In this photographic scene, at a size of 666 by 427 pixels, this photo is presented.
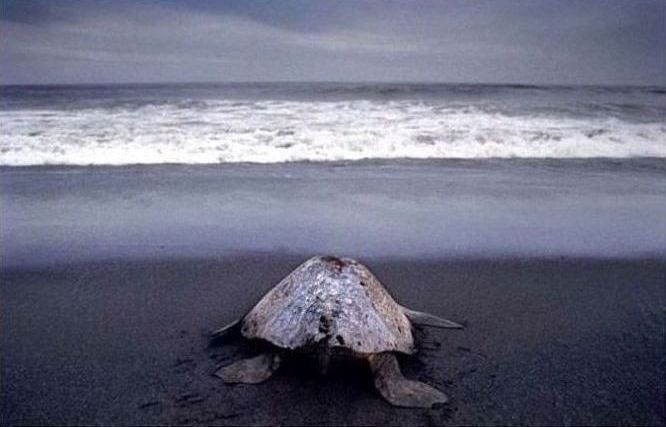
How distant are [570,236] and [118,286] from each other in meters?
3.92

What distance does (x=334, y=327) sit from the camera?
2617mm

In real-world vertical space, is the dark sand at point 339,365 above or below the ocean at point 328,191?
below

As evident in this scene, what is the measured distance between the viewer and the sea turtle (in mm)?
2582

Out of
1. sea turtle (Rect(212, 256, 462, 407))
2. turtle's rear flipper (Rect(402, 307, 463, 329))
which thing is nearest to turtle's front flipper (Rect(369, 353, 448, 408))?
sea turtle (Rect(212, 256, 462, 407))

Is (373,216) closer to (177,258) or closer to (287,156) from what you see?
(177,258)

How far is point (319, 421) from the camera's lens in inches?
93.4

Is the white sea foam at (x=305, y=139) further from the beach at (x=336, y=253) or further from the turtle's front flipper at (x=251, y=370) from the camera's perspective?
the turtle's front flipper at (x=251, y=370)

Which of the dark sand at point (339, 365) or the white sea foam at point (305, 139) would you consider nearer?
the dark sand at point (339, 365)

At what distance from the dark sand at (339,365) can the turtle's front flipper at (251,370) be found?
0.04 metres

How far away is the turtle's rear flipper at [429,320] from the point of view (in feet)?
10.7

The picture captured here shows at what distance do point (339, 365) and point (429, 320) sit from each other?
2.79 ft

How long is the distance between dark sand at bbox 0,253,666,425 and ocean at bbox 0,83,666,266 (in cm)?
43

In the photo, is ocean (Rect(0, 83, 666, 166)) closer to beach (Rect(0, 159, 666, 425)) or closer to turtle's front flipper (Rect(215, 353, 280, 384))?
beach (Rect(0, 159, 666, 425))

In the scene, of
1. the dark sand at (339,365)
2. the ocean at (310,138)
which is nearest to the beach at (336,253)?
the dark sand at (339,365)
